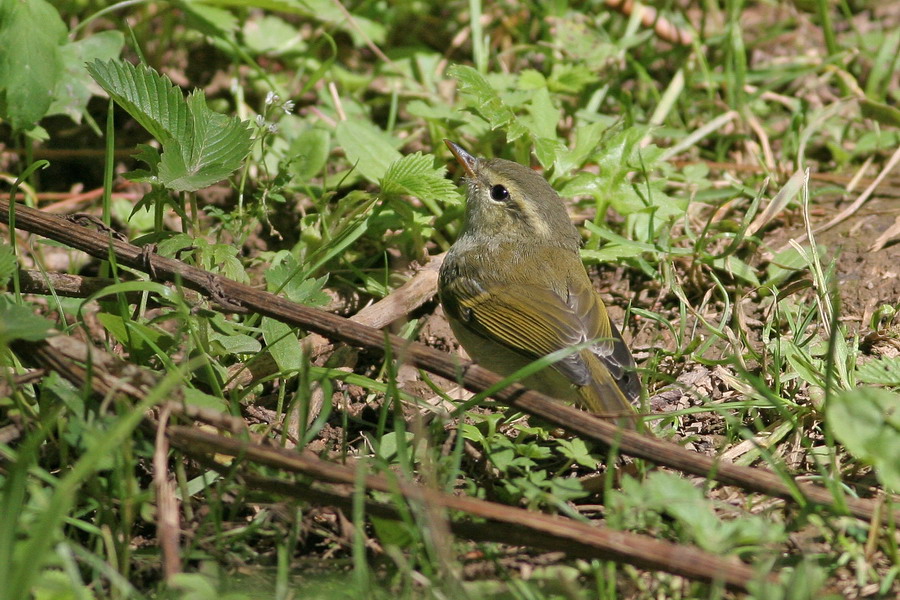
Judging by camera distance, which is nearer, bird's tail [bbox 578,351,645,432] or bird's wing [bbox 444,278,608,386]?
bird's tail [bbox 578,351,645,432]

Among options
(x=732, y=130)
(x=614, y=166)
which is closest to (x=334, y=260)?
(x=614, y=166)

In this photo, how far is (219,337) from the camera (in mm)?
3619

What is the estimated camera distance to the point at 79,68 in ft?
15.4

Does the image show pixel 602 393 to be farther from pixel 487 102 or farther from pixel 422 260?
pixel 487 102

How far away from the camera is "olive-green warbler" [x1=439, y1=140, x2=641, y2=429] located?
371 centimetres

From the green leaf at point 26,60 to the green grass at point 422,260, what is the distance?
12mm

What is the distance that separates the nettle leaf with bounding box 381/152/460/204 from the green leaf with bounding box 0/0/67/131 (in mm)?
1511

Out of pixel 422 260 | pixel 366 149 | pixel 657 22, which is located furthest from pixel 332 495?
pixel 657 22

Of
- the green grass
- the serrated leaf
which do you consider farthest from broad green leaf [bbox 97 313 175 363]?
the serrated leaf

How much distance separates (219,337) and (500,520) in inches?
58.5

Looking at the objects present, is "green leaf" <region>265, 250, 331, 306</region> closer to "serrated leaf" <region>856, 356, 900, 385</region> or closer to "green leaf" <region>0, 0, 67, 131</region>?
"green leaf" <region>0, 0, 67, 131</region>

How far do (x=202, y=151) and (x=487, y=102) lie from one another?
140 cm

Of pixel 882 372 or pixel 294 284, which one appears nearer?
pixel 882 372

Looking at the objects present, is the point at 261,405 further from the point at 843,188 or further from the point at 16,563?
the point at 843,188
